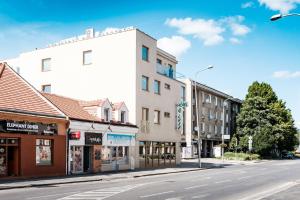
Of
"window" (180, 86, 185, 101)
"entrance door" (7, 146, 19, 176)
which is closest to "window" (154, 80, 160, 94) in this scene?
"entrance door" (7, 146, 19, 176)

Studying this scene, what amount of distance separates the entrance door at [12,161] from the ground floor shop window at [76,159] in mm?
5366

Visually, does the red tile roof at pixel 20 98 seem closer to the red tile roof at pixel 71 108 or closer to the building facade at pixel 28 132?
the building facade at pixel 28 132

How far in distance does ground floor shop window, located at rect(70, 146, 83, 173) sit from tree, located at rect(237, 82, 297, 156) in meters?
47.9

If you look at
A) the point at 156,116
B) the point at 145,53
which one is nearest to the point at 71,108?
the point at 145,53

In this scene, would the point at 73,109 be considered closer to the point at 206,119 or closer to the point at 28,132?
the point at 28,132

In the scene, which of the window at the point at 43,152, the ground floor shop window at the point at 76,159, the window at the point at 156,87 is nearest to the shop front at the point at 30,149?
the window at the point at 43,152

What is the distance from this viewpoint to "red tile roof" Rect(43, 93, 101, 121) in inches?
1277

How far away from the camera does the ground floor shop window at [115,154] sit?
3550 centimetres

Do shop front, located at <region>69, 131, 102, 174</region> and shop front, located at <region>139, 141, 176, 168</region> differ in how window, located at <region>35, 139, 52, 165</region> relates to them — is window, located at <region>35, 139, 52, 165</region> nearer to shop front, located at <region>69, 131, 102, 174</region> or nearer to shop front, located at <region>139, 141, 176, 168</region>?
shop front, located at <region>69, 131, 102, 174</region>

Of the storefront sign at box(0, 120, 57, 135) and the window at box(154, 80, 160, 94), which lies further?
the window at box(154, 80, 160, 94)

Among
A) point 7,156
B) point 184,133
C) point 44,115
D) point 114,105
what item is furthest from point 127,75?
point 184,133

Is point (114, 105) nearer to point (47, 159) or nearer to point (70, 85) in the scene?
point (70, 85)

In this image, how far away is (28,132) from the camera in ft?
89.5

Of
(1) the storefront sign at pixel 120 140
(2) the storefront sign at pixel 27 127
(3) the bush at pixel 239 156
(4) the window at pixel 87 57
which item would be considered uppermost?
(4) the window at pixel 87 57
